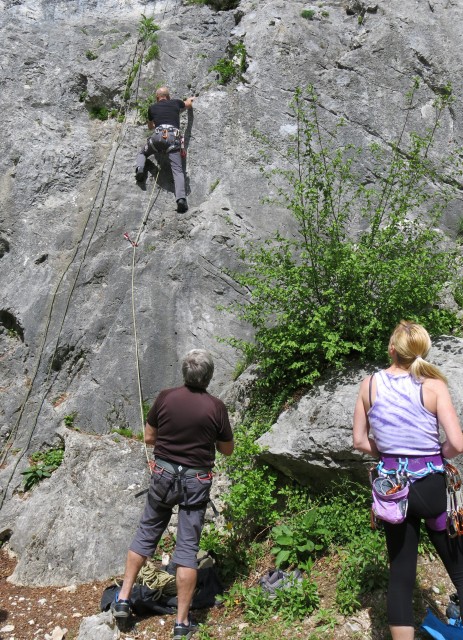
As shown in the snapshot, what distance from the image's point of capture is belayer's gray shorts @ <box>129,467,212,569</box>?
A: 397cm

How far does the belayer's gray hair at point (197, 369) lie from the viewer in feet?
13.3

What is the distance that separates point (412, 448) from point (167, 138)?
651 centimetres

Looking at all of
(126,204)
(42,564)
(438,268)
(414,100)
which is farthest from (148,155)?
(42,564)

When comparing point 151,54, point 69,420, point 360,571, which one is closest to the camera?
point 360,571

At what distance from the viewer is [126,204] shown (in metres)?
8.29

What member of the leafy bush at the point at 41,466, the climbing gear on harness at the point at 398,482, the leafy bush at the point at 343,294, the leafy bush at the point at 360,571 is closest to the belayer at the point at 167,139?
the leafy bush at the point at 343,294

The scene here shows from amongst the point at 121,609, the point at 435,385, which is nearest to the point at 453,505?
the point at 435,385

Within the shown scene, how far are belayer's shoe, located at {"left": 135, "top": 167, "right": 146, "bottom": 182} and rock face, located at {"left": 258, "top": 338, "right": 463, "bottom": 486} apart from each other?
4768mm

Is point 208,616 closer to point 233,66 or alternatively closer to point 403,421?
point 403,421

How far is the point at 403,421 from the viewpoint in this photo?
3107mm

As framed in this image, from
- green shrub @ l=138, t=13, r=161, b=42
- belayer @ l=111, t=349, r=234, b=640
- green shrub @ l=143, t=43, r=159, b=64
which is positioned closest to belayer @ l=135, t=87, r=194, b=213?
green shrub @ l=143, t=43, r=159, b=64

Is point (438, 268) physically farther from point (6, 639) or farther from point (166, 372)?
point (6, 639)

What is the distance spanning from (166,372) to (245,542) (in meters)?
2.60

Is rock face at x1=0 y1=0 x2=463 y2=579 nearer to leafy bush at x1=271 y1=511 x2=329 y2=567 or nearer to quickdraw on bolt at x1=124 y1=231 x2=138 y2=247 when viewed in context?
quickdraw on bolt at x1=124 y1=231 x2=138 y2=247
